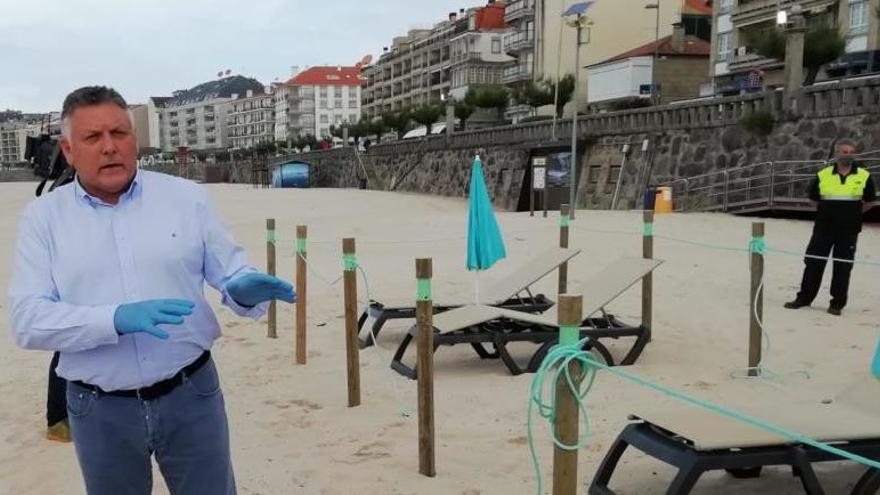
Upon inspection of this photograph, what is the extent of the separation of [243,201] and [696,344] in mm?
24209

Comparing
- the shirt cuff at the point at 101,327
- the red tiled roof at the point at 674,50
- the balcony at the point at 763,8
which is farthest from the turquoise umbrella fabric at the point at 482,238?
the red tiled roof at the point at 674,50

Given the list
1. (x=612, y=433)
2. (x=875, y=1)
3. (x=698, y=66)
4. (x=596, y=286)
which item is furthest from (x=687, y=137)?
(x=698, y=66)

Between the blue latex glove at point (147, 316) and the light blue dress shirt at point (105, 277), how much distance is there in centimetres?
3

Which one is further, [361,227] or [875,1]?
[875,1]

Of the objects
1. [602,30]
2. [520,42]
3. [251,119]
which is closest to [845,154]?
[602,30]

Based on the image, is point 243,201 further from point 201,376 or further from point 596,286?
point 201,376

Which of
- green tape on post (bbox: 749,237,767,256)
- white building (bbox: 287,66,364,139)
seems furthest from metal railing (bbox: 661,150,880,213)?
white building (bbox: 287,66,364,139)

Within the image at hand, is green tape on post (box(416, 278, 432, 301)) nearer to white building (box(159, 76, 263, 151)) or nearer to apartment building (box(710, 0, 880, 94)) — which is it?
apartment building (box(710, 0, 880, 94))

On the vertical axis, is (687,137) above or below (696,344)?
above

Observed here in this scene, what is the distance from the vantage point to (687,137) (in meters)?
21.8

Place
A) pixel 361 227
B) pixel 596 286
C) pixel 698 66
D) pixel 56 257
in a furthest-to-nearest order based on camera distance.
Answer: pixel 698 66, pixel 361 227, pixel 596 286, pixel 56 257

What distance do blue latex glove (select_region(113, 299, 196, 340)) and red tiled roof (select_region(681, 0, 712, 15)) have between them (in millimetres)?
55343

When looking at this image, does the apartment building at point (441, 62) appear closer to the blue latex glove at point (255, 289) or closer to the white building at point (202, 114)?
the white building at point (202, 114)

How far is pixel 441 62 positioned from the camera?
84062mm
